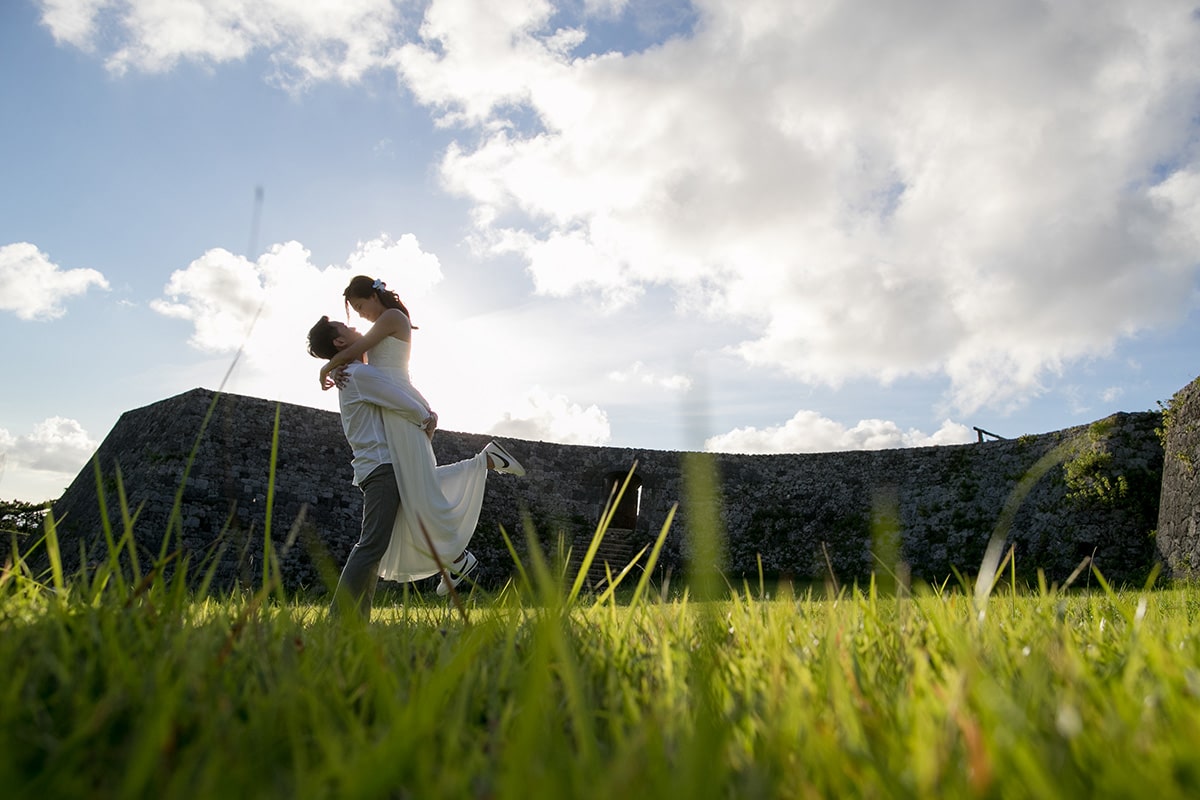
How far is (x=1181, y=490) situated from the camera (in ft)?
41.5

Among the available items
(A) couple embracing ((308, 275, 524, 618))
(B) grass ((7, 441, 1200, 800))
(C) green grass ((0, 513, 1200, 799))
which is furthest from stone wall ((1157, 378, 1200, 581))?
(C) green grass ((0, 513, 1200, 799))

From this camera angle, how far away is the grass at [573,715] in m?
0.83

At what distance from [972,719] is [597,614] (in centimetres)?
190

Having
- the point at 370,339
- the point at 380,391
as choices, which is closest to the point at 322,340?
the point at 370,339

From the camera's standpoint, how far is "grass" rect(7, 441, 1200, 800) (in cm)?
83

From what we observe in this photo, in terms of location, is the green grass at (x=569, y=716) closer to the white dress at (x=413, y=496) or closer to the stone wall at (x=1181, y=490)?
the white dress at (x=413, y=496)

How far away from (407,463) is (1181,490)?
540 inches

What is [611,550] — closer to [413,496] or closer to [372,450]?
[413,496]

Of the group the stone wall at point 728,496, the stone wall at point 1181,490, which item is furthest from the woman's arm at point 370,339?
the stone wall at point 1181,490

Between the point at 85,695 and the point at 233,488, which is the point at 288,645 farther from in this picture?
the point at 233,488

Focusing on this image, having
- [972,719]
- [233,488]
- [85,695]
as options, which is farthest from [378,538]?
[233,488]

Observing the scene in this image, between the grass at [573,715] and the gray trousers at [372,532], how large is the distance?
2680mm

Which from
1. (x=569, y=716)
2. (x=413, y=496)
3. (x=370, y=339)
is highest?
(x=370, y=339)

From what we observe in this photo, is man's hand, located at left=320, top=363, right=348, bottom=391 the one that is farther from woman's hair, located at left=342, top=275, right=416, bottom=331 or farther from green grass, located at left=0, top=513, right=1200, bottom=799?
green grass, located at left=0, top=513, right=1200, bottom=799
